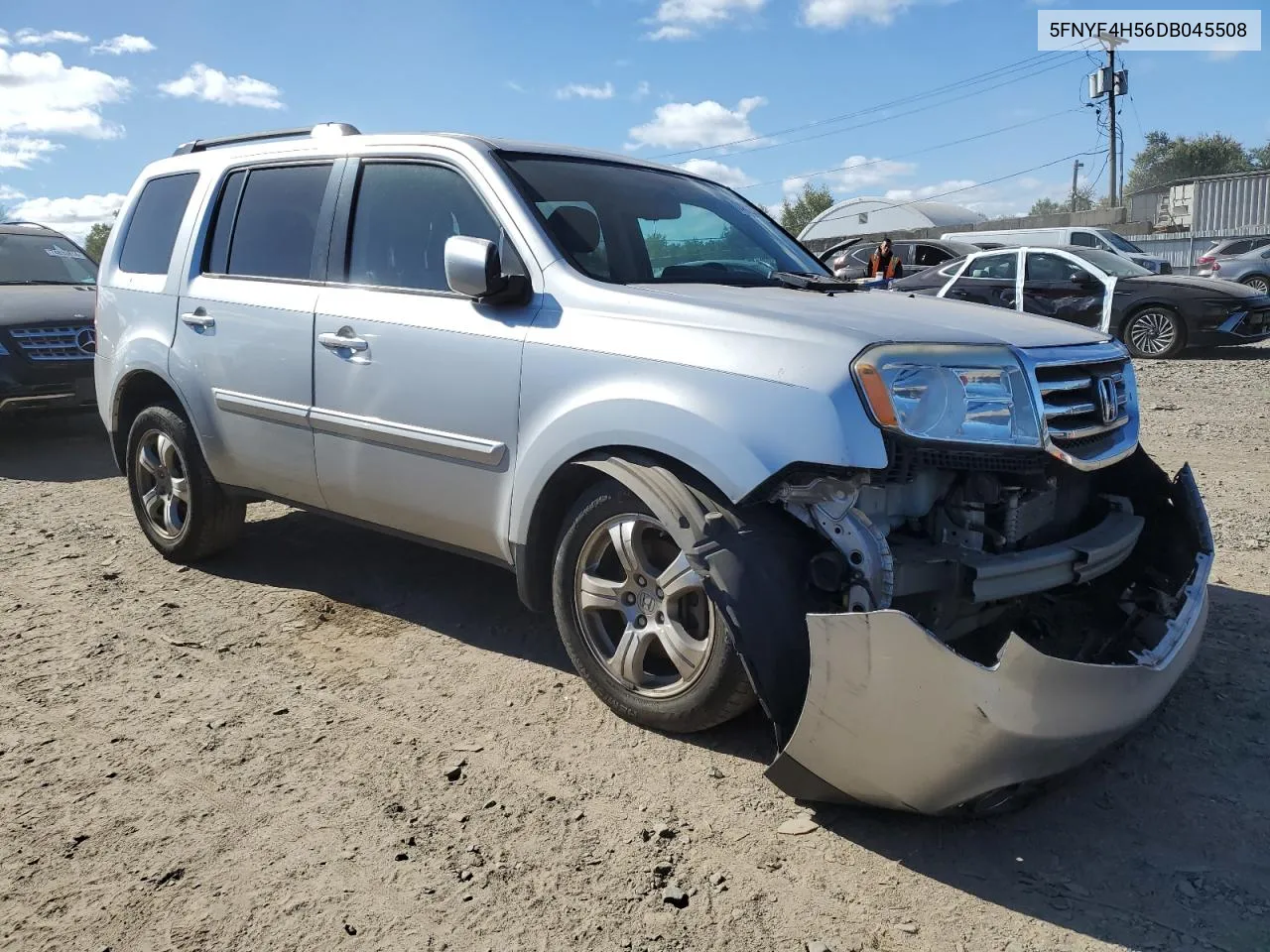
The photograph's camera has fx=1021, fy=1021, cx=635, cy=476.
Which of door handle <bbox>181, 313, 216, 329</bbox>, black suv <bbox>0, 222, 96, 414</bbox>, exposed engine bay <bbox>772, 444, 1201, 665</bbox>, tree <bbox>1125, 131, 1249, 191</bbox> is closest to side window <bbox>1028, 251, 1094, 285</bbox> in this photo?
exposed engine bay <bbox>772, 444, 1201, 665</bbox>

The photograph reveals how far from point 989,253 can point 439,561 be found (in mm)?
10430

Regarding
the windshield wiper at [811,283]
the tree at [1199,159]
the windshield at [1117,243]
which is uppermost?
the tree at [1199,159]

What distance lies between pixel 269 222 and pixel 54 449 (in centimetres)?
558

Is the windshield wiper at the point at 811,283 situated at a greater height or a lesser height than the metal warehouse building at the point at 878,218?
lesser

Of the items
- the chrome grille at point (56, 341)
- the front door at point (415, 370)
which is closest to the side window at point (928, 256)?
the chrome grille at point (56, 341)

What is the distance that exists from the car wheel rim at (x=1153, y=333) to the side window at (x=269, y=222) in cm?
1102

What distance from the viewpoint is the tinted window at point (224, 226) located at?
4590mm

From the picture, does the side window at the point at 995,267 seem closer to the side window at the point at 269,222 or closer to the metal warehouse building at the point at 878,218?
the side window at the point at 269,222

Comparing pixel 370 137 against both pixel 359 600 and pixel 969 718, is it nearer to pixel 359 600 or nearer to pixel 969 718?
pixel 359 600

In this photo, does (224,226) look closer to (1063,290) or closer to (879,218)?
(1063,290)

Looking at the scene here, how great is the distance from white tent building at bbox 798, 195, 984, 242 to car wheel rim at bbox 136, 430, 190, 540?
1567 inches

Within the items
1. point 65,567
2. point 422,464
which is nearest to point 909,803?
point 422,464

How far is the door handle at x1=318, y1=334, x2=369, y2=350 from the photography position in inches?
150

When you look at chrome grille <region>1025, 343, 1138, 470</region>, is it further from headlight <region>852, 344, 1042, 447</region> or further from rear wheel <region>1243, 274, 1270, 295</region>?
rear wheel <region>1243, 274, 1270, 295</region>
